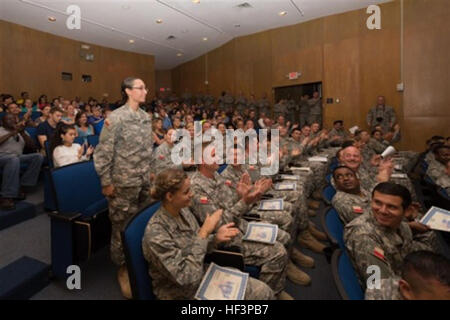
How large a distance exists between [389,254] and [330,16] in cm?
855

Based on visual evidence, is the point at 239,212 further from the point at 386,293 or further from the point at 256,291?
the point at 386,293

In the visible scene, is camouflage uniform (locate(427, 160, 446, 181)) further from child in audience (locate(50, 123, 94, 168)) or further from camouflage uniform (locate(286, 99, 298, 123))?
camouflage uniform (locate(286, 99, 298, 123))

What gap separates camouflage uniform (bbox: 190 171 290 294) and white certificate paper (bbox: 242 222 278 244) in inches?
1.4

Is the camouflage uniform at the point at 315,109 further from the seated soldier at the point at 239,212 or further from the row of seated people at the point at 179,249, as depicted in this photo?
the row of seated people at the point at 179,249

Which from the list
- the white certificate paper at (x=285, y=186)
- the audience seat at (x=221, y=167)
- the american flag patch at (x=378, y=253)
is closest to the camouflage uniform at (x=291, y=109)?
the white certificate paper at (x=285, y=186)

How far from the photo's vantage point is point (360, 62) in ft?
25.6

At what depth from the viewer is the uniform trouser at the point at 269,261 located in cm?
171

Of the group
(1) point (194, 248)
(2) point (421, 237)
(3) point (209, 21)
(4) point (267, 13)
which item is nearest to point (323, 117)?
(4) point (267, 13)

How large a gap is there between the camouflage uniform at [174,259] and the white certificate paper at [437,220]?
126 centimetres

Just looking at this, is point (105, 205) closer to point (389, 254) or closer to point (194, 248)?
point (194, 248)

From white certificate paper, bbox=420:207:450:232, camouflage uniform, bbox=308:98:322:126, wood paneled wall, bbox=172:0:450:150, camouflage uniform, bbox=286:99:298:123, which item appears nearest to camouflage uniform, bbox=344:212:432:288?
white certificate paper, bbox=420:207:450:232

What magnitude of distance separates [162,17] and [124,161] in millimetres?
6512

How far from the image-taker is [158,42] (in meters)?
9.71
